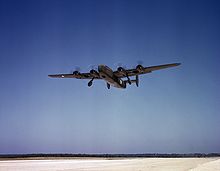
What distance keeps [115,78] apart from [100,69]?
5699mm

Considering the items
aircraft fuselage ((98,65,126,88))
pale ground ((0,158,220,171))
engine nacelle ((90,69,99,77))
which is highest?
engine nacelle ((90,69,99,77))

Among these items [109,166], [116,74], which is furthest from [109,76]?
[109,166]

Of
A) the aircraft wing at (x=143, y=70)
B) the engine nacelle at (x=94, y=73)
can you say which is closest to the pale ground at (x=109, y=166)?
the engine nacelle at (x=94, y=73)

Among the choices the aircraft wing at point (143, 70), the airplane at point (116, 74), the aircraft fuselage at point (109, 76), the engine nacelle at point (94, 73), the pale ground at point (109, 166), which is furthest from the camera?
the aircraft wing at point (143, 70)

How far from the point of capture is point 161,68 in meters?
60.7

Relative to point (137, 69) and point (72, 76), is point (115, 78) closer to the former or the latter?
point (137, 69)

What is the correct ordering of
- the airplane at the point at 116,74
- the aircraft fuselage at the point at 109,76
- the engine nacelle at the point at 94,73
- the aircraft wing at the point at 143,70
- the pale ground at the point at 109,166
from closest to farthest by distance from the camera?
the pale ground at the point at 109,166 < the aircraft fuselage at the point at 109,76 < the airplane at the point at 116,74 < the engine nacelle at the point at 94,73 < the aircraft wing at the point at 143,70

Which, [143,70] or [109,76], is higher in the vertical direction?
[143,70]

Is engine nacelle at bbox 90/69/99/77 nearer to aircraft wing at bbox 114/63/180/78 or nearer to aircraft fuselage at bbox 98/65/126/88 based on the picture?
aircraft fuselage at bbox 98/65/126/88

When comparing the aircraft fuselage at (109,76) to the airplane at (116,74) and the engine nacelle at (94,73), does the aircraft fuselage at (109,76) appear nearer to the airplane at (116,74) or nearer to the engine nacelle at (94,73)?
the airplane at (116,74)

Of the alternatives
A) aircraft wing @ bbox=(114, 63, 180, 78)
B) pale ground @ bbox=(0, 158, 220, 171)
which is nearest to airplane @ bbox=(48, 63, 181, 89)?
aircraft wing @ bbox=(114, 63, 180, 78)

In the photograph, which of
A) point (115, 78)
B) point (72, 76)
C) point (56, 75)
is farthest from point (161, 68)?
point (56, 75)

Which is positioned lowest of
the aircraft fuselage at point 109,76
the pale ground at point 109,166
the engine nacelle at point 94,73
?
the pale ground at point 109,166

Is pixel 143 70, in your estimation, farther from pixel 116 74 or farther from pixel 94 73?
pixel 94 73
